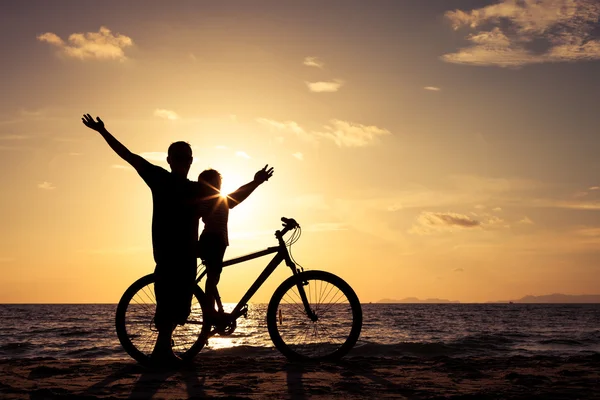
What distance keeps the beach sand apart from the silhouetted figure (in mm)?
1039

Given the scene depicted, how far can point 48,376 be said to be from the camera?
6.02 meters

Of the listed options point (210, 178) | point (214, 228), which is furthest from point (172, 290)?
point (210, 178)

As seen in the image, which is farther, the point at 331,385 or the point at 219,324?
the point at 219,324

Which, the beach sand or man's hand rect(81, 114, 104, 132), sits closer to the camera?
the beach sand

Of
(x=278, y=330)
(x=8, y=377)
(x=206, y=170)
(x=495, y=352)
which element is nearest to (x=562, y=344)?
(x=495, y=352)

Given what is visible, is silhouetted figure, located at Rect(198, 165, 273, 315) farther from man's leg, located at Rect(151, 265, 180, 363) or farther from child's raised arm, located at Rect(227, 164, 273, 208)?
man's leg, located at Rect(151, 265, 180, 363)

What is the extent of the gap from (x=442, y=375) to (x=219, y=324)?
2.83 metres

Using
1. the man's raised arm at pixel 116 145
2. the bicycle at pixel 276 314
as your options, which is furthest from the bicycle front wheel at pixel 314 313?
the man's raised arm at pixel 116 145

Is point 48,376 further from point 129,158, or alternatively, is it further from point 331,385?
point 331,385

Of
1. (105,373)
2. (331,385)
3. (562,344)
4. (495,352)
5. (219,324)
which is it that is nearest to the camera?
(331,385)

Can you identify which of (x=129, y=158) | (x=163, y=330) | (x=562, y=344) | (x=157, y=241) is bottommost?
(x=562, y=344)

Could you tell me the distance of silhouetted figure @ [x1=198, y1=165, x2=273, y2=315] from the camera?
697 centimetres

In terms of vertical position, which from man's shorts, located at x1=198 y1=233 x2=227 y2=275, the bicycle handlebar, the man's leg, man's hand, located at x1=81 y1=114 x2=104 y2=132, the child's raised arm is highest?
man's hand, located at x1=81 y1=114 x2=104 y2=132

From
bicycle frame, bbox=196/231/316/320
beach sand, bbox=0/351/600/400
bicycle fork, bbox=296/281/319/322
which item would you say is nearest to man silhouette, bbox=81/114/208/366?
beach sand, bbox=0/351/600/400
